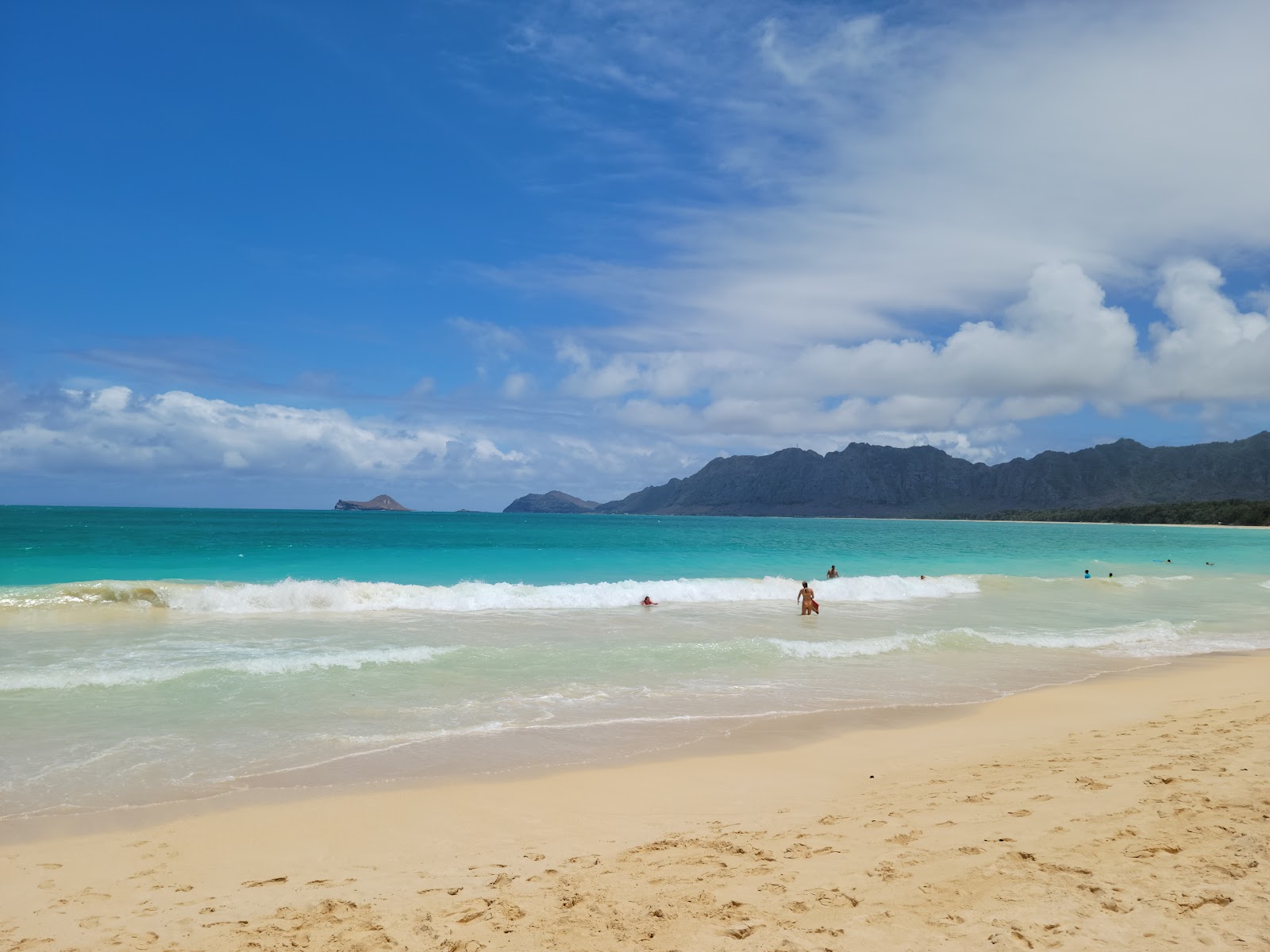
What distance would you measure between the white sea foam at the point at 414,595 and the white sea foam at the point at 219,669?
29.7 feet

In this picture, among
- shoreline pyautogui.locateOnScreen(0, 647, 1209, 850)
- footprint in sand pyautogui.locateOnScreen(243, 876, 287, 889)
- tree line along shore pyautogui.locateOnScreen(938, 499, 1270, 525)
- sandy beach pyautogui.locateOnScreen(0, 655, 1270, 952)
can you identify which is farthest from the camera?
tree line along shore pyautogui.locateOnScreen(938, 499, 1270, 525)

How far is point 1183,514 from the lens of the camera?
453 ft

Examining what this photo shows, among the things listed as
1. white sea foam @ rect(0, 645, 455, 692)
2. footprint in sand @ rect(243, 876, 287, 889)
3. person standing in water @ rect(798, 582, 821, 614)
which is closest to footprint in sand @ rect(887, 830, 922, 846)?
footprint in sand @ rect(243, 876, 287, 889)

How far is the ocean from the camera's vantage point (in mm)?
9242

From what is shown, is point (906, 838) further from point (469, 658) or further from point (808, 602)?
point (808, 602)

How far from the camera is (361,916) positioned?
505cm

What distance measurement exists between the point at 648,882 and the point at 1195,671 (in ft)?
49.5

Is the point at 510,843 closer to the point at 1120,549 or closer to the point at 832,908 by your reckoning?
the point at 832,908

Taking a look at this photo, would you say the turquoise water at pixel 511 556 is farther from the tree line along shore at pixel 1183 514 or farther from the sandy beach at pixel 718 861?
the tree line along shore at pixel 1183 514

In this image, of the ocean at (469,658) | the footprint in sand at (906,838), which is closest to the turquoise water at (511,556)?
the ocean at (469,658)

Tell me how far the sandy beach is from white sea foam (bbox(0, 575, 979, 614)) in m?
17.4

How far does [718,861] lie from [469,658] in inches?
409

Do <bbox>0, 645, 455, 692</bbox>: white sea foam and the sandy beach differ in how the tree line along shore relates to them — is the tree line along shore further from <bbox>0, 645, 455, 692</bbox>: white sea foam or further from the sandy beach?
<bbox>0, 645, 455, 692</bbox>: white sea foam

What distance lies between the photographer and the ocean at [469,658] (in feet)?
30.3
